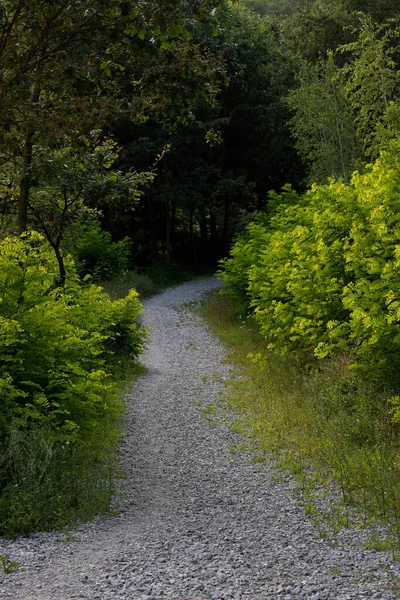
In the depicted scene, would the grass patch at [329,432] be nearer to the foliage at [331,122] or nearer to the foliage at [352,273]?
the foliage at [352,273]

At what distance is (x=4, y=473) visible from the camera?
5.75 m

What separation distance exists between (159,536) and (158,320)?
1340 centimetres

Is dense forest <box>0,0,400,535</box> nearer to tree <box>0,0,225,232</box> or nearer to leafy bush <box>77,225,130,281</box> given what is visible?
Answer: tree <box>0,0,225,232</box>

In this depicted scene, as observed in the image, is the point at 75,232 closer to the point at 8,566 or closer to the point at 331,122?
the point at 8,566

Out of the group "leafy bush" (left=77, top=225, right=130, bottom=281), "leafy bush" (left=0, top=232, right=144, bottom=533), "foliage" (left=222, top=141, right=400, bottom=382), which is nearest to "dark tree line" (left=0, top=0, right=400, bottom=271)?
"leafy bush" (left=0, top=232, right=144, bottom=533)

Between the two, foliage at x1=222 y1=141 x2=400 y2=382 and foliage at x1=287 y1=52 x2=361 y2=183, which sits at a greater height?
foliage at x1=287 y1=52 x2=361 y2=183

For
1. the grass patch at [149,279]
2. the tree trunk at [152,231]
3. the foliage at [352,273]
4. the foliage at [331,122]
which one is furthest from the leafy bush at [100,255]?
the foliage at [352,273]

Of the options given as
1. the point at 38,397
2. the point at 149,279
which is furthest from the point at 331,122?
the point at 38,397

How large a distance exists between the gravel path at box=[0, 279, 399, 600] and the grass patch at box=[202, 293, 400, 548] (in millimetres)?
311

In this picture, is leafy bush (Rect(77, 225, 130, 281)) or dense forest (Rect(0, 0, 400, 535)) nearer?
dense forest (Rect(0, 0, 400, 535))

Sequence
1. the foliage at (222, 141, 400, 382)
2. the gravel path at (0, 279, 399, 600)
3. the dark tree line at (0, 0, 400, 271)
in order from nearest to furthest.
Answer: the gravel path at (0, 279, 399, 600) < the dark tree line at (0, 0, 400, 271) < the foliage at (222, 141, 400, 382)

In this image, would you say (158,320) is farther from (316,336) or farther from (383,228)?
(383,228)

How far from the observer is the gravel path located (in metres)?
4.21

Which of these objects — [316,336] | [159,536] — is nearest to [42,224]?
[316,336]
